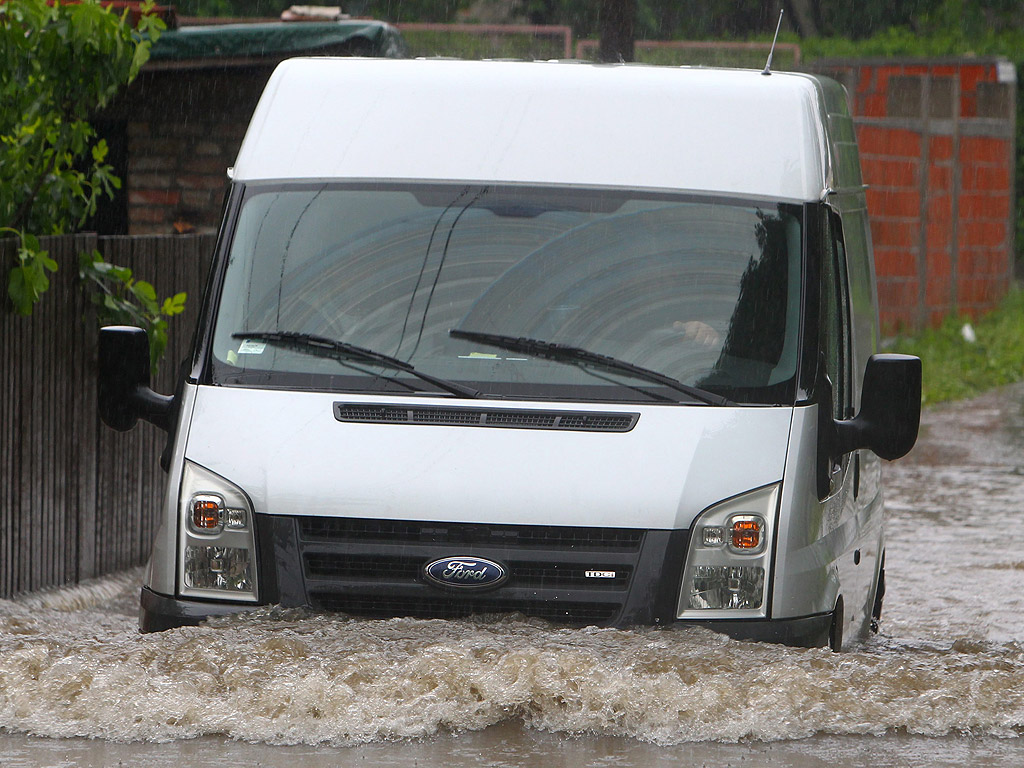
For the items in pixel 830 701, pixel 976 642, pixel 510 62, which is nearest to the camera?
pixel 830 701

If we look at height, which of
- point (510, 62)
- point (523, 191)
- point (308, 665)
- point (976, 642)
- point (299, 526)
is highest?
point (510, 62)

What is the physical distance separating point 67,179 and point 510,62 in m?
2.86

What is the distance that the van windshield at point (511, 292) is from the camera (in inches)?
232

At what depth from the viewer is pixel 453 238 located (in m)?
6.21

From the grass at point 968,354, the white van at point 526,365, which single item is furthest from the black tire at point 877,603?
the grass at point 968,354

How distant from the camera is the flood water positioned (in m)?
5.19

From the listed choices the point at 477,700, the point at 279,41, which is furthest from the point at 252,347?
the point at 279,41

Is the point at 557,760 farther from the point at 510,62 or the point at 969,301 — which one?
the point at 969,301

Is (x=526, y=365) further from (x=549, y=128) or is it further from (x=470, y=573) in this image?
(x=549, y=128)

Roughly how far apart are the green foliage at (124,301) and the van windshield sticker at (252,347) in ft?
8.86

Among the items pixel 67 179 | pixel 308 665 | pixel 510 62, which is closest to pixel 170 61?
pixel 67 179

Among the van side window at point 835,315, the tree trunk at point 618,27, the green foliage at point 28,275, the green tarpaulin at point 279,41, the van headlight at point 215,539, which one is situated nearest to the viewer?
the van headlight at point 215,539

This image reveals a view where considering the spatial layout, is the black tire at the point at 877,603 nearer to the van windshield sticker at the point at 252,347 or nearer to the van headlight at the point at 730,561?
the van headlight at the point at 730,561

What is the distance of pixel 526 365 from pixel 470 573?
75cm
